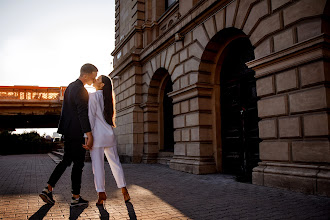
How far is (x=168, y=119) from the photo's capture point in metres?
11.8

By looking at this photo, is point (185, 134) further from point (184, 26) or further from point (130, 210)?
point (130, 210)

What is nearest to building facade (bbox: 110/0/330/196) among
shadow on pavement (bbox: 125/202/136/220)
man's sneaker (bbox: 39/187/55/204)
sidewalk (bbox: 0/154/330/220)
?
sidewalk (bbox: 0/154/330/220)

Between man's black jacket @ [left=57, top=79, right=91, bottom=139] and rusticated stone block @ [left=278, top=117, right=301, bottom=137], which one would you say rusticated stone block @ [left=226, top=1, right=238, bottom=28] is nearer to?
rusticated stone block @ [left=278, top=117, right=301, bottom=137]

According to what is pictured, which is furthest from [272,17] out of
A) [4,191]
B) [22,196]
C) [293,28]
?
[4,191]

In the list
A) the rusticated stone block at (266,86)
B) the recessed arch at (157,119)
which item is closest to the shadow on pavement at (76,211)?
the rusticated stone block at (266,86)

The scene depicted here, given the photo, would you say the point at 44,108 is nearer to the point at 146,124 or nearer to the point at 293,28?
the point at 146,124

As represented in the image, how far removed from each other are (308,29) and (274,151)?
8.01 feet

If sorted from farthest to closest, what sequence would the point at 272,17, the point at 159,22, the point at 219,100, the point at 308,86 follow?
the point at 159,22 < the point at 219,100 < the point at 272,17 < the point at 308,86

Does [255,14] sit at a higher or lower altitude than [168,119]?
higher

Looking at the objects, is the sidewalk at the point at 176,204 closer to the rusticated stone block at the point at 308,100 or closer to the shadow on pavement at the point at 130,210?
the shadow on pavement at the point at 130,210

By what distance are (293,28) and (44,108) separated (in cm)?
2422

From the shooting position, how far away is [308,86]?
4926mm

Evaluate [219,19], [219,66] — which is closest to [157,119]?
[219,66]

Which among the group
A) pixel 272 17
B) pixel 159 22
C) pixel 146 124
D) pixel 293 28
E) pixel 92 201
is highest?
pixel 159 22
